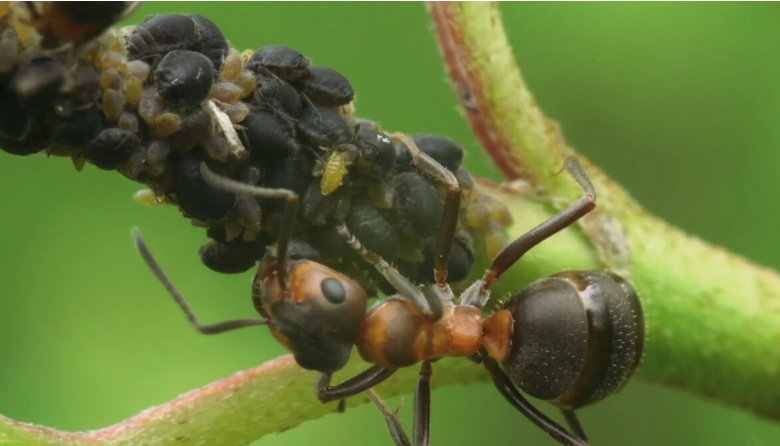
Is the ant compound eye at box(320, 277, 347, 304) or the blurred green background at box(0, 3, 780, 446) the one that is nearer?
the ant compound eye at box(320, 277, 347, 304)

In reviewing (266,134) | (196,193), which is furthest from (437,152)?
(196,193)

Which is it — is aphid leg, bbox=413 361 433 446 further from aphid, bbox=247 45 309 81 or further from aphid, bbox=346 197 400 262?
aphid, bbox=247 45 309 81

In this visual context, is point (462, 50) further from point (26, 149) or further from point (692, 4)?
point (692, 4)

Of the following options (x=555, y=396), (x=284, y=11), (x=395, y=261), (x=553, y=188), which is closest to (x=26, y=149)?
(x=395, y=261)

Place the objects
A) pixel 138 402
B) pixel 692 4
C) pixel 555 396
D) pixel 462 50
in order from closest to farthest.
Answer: pixel 462 50
pixel 555 396
pixel 138 402
pixel 692 4

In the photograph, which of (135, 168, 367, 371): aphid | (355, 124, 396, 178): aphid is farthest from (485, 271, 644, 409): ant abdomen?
(355, 124, 396, 178): aphid

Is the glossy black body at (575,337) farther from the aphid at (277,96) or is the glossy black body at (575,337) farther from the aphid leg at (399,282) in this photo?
the aphid at (277,96)

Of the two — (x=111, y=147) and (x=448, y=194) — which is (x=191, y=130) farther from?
(x=448, y=194)
